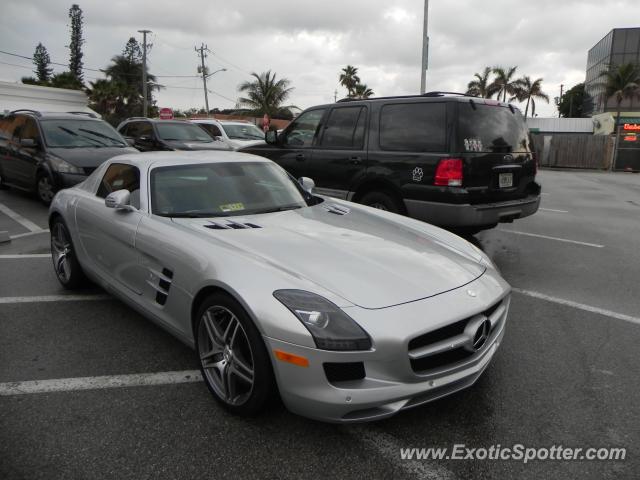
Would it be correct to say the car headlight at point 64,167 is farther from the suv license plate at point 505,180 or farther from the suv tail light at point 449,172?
the suv license plate at point 505,180

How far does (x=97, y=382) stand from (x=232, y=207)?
4.80 feet

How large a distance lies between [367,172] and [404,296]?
13.1ft

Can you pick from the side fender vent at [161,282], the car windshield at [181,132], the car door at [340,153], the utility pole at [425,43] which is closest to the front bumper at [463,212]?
the car door at [340,153]

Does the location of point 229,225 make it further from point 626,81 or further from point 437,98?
point 626,81

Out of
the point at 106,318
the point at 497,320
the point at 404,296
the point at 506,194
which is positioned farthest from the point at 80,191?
the point at 506,194

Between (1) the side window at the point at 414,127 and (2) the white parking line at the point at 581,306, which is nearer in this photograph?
(2) the white parking line at the point at 581,306

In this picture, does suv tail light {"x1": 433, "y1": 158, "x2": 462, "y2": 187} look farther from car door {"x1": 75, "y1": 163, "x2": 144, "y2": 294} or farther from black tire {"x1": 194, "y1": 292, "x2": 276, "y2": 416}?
black tire {"x1": 194, "y1": 292, "x2": 276, "y2": 416}

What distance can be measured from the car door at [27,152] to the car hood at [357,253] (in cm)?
721

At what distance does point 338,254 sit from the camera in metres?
3.08

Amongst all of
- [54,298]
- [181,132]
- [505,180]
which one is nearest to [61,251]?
[54,298]

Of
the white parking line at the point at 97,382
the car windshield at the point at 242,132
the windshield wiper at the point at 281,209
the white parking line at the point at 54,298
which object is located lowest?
the white parking line at the point at 97,382

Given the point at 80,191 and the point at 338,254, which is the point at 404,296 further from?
the point at 80,191

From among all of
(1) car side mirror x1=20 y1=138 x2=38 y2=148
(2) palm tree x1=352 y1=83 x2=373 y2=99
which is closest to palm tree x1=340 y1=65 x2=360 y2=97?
(2) palm tree x1=352 y1=83 x2=373 y2=99

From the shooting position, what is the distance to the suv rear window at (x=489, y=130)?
18.8 feet
